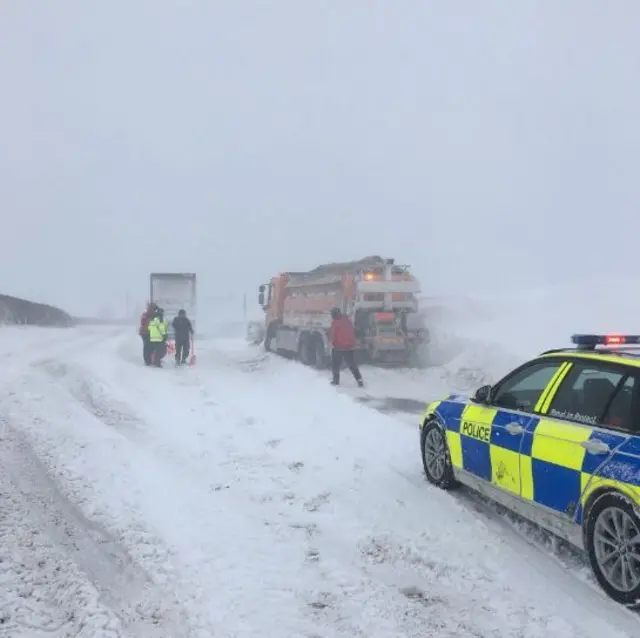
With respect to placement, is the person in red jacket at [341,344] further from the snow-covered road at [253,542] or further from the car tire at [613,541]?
the car tire at [613,541]

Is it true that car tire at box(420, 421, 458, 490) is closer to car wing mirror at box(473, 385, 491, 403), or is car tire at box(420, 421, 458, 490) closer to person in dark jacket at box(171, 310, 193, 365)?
car wing mirror at box(473, 385, 491, 403)

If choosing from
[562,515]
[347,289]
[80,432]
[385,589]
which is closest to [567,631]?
[562,515]

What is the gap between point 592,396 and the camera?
13.7 feet

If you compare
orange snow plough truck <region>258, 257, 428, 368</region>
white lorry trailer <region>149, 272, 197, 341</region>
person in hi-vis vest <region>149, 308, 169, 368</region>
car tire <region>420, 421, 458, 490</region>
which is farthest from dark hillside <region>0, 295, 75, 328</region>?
car tire <region>420, 421, 458, 490</region>

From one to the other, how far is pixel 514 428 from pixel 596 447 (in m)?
0.87

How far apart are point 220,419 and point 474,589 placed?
5.51m

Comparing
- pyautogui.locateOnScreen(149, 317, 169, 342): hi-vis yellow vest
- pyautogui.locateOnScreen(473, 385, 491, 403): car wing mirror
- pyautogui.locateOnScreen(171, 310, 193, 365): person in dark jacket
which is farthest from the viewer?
pyautogui.locateOnScreen(171, 310, 193, 365): person in dark jacket

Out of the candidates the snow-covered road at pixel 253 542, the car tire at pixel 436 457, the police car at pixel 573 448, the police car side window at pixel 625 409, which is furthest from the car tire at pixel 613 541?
the car tire at pixel 436 457

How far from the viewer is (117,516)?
4922 millimetres

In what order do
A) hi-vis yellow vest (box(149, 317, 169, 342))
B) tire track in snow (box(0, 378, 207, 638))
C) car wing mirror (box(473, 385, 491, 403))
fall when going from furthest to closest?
1. hi-vis yellow vest (box(149, 317, 169, 342))
2. car wing mirror (box(473, 385, 491, 403))
3. tire track in snow (box(0, 378, 207, 638))

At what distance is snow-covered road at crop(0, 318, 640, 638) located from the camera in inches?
137

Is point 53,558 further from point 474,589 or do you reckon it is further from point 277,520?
point 474,589

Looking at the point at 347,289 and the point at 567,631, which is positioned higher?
the point at 347,289

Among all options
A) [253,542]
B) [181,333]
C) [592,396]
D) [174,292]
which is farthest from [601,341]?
[174,292]
